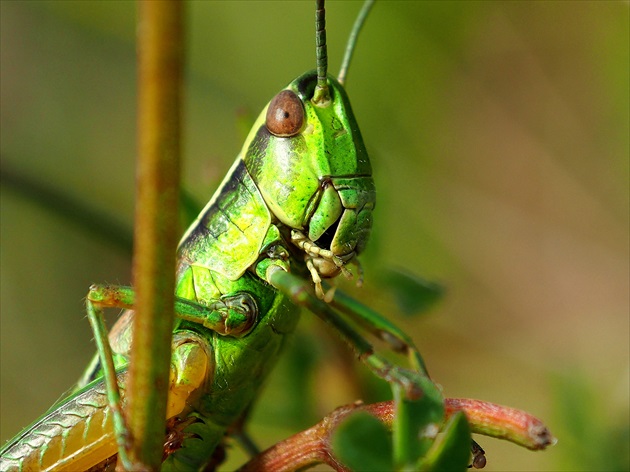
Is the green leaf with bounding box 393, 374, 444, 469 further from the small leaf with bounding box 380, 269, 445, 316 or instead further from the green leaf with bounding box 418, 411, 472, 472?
the small leaf with bounding box 380, 269, 445, 316

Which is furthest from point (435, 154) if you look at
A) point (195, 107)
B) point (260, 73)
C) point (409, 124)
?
point (195, 107)

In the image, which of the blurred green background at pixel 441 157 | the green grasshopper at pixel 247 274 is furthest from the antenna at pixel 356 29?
the blurred green background at pixel 441 157

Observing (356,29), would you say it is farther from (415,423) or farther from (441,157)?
(441,157)

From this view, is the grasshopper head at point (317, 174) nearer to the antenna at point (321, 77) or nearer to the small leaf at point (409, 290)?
the antenna at point (321, 77)

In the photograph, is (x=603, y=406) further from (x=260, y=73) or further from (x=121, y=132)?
(x=121, y=132)

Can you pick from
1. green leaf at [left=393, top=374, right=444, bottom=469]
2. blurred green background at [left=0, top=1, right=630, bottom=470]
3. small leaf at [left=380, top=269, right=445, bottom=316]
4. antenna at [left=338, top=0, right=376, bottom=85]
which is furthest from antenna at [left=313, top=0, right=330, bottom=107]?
blurred green background at [left=0, top=1, right=630, bottom=470]

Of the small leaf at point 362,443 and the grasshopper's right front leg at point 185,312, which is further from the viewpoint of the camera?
the grasshopper's right front leg at point 185,312

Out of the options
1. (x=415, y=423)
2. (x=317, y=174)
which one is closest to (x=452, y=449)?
(x=415, y=423)
